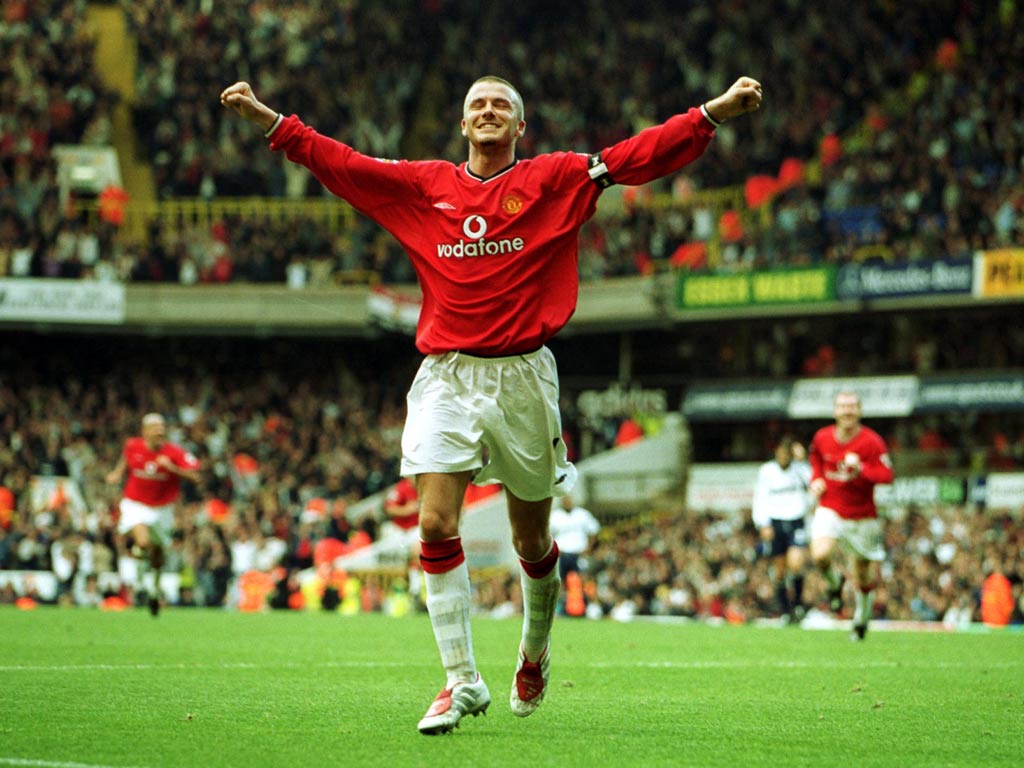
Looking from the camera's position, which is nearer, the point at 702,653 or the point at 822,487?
the point at 702,653

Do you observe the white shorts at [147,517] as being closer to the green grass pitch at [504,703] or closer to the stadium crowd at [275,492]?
the green grass pitch at [504,703]

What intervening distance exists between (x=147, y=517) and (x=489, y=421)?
13309 mm

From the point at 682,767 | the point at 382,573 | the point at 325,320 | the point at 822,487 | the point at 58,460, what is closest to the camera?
the point at 682,767

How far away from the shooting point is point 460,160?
128 feet

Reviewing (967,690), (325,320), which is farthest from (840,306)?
(967,690)

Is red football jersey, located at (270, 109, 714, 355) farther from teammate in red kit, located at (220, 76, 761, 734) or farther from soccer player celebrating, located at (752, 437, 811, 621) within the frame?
soccer player celebrating, located at (752, 437, 811, 621)

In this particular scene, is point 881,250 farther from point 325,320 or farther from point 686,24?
point 325,320

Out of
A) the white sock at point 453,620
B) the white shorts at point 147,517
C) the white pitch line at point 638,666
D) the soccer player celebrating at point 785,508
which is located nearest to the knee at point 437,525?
the white sock at point 453,620

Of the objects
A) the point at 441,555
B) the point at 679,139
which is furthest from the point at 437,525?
the point at 679,139

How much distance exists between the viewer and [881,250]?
3142 cm

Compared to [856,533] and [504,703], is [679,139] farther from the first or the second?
[856,533]

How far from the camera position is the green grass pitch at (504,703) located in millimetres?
6395

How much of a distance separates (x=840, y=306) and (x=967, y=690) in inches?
877

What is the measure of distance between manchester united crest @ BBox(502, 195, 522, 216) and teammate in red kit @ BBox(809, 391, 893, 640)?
32.2 feet
